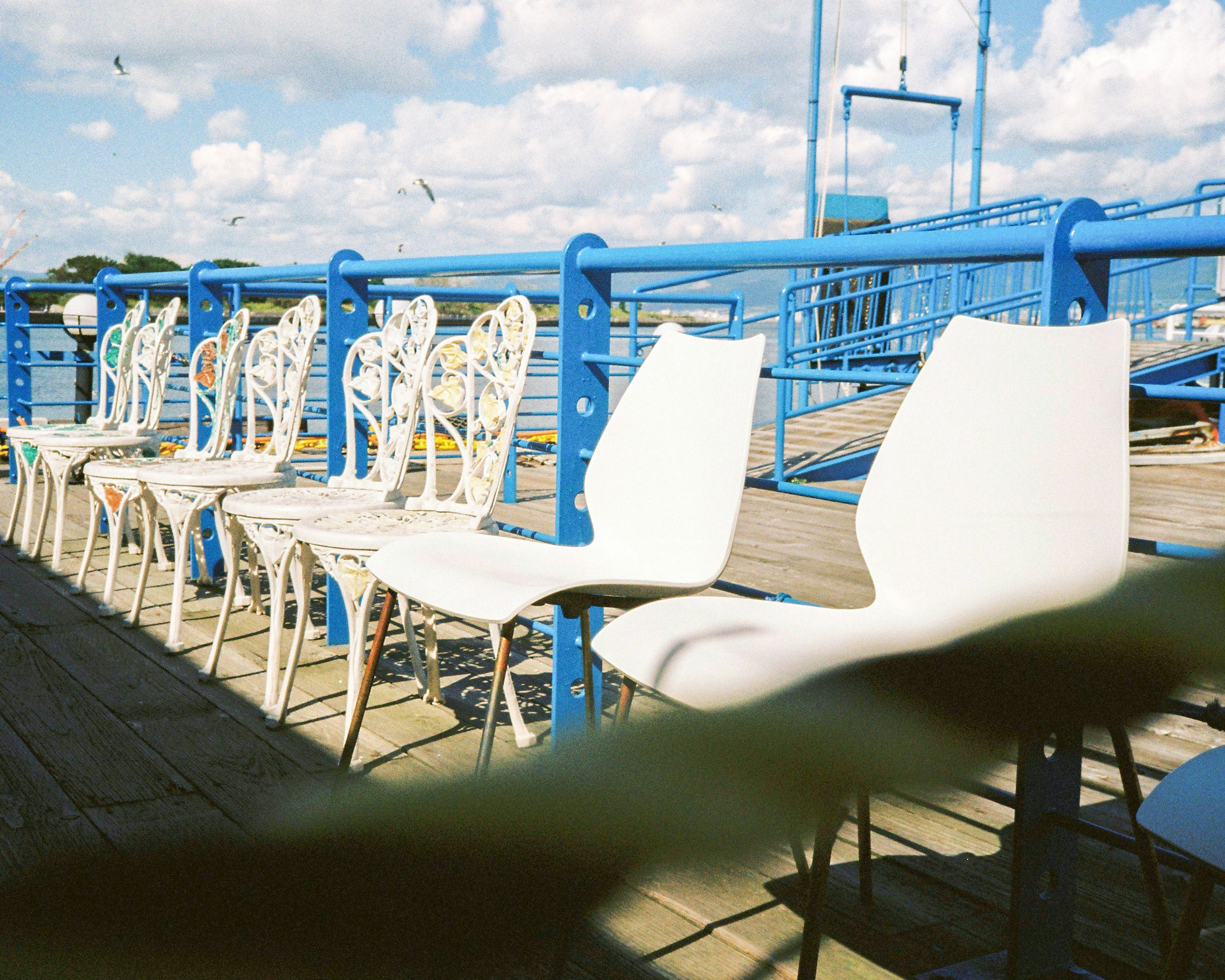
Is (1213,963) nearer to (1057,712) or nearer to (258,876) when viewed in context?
(1057,712)

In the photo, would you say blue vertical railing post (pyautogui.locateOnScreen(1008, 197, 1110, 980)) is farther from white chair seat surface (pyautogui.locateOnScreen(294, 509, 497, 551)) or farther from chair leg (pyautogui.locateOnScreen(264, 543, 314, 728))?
chair leg (pyautogui.locateOnScreen(264, 543, 314, 728))

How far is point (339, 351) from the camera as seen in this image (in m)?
3.22

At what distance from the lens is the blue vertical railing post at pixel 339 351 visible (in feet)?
10.3

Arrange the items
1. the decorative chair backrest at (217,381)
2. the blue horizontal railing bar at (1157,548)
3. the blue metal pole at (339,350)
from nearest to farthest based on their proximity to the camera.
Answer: the blue horizontal railing bar at (1157,548) → the blue metal pole at (339,350) → the decorative chair backrest at (217,381)

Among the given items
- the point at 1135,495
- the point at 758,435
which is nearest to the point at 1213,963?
the point at 1135,495

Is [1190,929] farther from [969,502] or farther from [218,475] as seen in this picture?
[218,475]

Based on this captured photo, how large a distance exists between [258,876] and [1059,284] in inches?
54.8

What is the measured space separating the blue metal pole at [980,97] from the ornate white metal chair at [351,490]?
22.3 ft

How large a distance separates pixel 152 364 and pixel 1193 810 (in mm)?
3800

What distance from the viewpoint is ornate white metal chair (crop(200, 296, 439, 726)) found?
250 centimetres

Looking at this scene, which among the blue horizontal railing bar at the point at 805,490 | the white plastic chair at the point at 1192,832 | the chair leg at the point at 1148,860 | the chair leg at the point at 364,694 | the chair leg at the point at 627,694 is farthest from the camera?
the chair leg at the point at 364,694

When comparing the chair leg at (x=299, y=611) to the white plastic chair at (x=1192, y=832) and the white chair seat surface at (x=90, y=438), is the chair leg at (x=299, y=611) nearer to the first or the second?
the white chair seat surface at (x=90, y=438)

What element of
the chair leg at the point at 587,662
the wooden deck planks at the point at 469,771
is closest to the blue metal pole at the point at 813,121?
the wooden deck planks at the point at 469,771

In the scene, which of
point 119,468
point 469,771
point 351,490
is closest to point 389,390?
point 351,490
